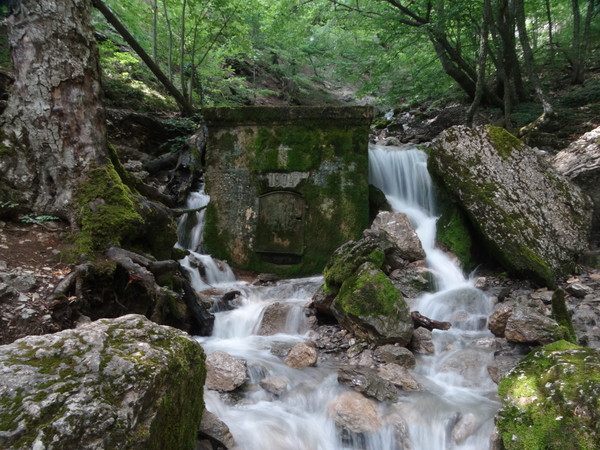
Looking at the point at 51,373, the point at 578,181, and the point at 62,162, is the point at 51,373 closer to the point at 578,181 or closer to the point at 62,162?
the point at 62,162

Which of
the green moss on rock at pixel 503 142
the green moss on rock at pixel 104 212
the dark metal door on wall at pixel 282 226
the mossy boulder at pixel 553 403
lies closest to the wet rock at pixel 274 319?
the dark metal door on wall at pixel 282 226

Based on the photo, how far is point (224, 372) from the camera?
3.52 m

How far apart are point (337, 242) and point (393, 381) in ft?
11.4

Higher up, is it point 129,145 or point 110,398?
point 129,145

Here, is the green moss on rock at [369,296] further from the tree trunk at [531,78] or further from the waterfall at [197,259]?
the tree trunk at [531,78]

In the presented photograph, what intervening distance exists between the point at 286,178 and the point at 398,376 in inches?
166

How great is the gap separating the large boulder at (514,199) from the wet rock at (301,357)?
340 centimetres

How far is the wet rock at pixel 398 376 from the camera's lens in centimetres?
363

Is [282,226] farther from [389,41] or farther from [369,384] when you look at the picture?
[389,41]

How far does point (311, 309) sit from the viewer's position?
5199 millimetres

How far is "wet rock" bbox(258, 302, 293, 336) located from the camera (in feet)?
16.2

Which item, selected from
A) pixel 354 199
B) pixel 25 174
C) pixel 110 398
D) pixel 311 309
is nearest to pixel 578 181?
pixel 354 199

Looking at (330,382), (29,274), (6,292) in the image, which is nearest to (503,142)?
(330,382)

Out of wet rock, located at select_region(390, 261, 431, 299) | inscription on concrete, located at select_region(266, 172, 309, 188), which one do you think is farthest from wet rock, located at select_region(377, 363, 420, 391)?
inscription on concrete, located at select_region(266, 172, 309, 188)
